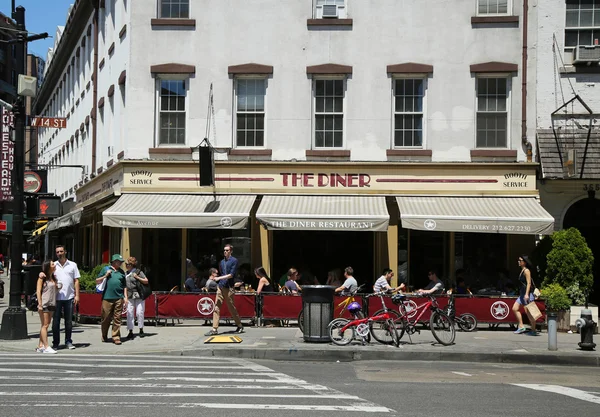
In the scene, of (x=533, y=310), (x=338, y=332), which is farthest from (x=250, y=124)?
(x=533, y=310)

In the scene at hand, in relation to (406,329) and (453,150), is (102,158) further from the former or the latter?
(406,329)

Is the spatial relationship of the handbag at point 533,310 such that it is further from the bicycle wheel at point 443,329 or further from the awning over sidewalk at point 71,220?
the awning over sidewalk at point 71,220

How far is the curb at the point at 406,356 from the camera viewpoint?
48.0 feet

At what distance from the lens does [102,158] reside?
90.1 ft

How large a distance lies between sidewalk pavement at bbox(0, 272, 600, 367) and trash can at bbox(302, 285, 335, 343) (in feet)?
0.67

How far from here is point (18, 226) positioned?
16391 mm

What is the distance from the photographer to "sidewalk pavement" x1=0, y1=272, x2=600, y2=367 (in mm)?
14688

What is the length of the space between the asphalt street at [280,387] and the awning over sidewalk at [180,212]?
19.4ft

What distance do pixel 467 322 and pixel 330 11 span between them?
360 inches

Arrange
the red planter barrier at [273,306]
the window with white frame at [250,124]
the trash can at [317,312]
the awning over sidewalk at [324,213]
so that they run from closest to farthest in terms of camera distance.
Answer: the trash can at [317,312]
the red planter barrier at [273,306]
the awning over sidewalk at [324,213]
the window with white frame at [250,124]

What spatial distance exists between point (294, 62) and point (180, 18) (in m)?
3.34

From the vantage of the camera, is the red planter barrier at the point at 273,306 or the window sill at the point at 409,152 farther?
the window sill at the point at 409,152

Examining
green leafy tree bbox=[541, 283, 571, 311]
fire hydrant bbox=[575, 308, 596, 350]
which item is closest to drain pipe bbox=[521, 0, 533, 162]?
green leafy tree bbox=[541, 283, 571, 311]

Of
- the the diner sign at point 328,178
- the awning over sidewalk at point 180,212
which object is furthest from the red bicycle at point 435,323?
the the diner sign at point 328,178
